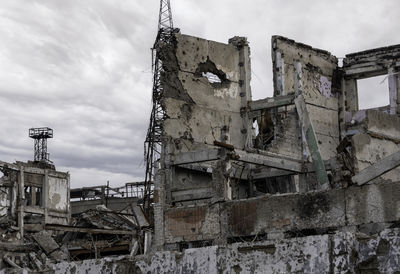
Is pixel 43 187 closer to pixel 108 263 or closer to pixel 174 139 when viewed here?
pixel 174 139

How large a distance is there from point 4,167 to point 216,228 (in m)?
15.5

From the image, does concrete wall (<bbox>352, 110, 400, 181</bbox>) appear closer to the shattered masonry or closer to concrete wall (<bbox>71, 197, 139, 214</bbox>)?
the shattered masonry

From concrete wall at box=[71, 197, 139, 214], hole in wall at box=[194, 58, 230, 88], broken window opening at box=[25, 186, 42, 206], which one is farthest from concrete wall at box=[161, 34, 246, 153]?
concrete wall at box=[71, 197, 139, 214]

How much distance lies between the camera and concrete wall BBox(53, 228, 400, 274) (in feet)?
10.8

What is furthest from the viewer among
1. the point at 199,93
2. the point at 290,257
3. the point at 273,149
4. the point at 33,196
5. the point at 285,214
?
the point at 33,196

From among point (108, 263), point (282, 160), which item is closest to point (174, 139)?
point (282, 160)

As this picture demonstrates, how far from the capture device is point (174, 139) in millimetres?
15148

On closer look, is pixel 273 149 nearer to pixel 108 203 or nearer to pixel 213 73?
pixel 213 73

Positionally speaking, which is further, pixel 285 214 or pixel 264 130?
pixel 264 130

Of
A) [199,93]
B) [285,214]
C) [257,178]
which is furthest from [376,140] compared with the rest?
[285,214]

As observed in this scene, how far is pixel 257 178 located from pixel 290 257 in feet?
37.8

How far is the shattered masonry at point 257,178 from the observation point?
398 centimetres

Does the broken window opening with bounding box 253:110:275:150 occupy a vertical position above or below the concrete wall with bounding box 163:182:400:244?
above

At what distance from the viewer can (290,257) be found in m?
3.66
